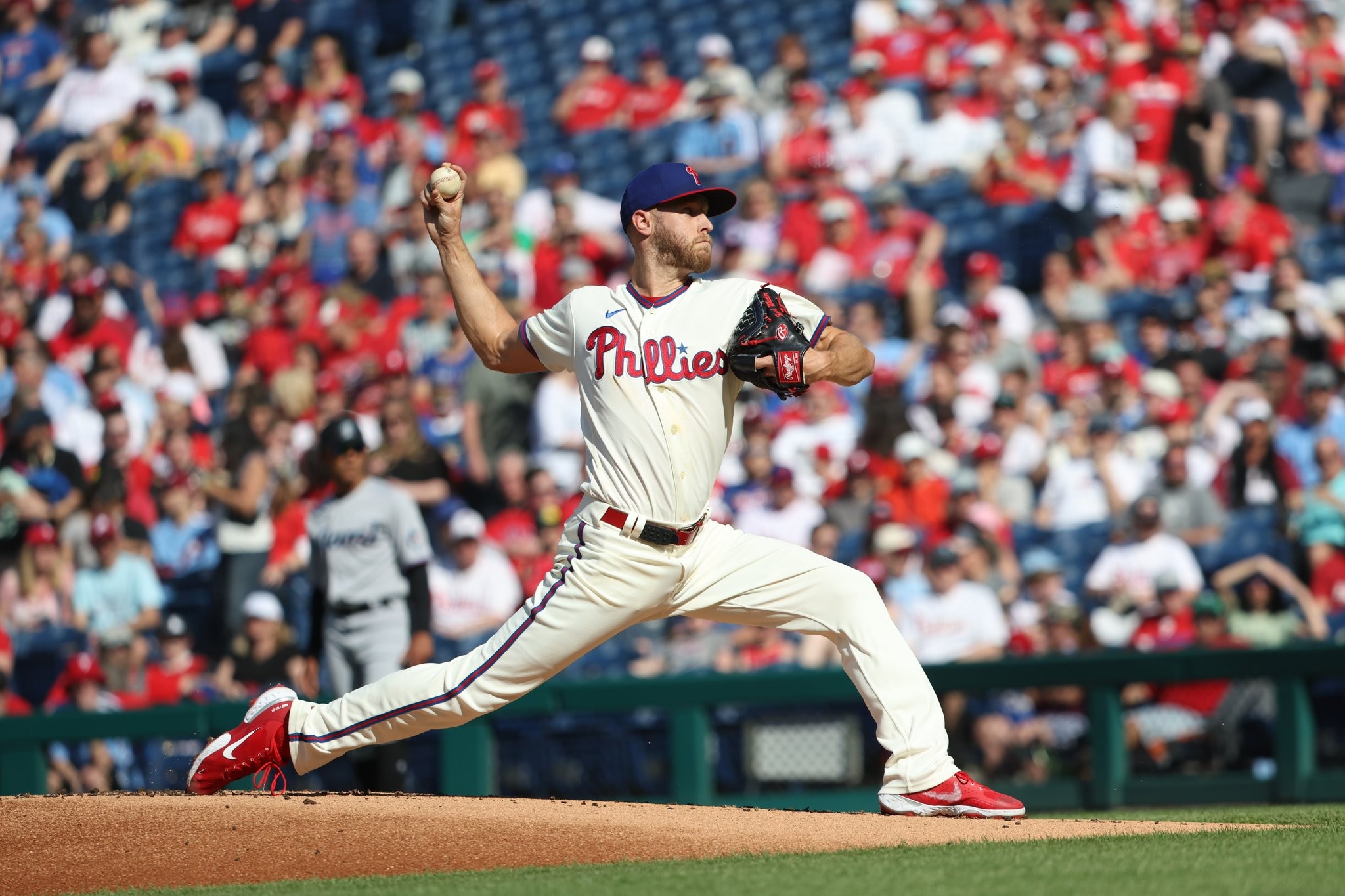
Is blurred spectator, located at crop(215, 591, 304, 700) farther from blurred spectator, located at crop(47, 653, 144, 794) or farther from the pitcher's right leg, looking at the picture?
the pitcher's right leg

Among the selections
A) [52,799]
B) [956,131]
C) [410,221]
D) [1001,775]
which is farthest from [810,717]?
[410,221]

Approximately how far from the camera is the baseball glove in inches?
158

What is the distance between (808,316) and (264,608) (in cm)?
498

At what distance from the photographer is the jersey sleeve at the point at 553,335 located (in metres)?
4.40

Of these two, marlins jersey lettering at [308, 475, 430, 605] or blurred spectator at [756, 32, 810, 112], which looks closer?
marlins jersey lettering at [308, 475, 430, 605]

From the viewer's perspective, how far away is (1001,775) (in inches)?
263

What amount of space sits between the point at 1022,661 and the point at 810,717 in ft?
2.94

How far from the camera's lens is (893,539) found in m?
8.18

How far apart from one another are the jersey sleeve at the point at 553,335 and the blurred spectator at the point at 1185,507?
4.45 metres

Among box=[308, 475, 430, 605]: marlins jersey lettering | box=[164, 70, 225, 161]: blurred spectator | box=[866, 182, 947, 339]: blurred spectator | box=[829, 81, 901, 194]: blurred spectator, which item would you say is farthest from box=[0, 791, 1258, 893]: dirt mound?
box=[164, 70, 225, 161]: blurred spectator

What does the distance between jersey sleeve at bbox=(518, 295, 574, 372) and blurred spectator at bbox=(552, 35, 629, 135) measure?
27.0 feet

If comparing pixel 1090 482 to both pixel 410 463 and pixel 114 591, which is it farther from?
pixel 114 591

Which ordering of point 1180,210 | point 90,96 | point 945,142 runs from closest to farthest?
1. point 1180,210
2. point 945,142
3. point 90,96

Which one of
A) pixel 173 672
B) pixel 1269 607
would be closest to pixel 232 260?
pixel 173 672
